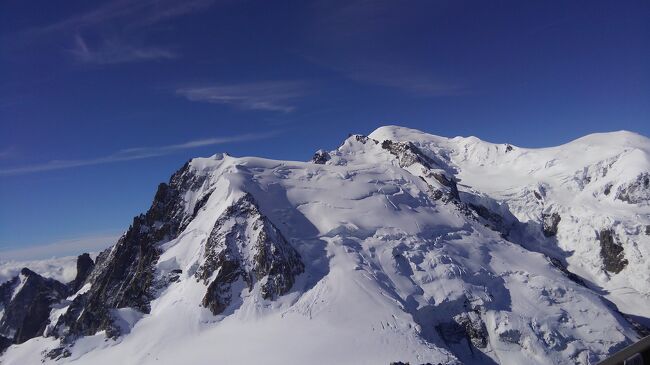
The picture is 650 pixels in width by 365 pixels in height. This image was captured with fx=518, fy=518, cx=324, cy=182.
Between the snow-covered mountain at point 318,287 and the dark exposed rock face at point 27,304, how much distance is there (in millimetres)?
1148

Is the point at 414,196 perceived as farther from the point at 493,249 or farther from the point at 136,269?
the point at 136,269

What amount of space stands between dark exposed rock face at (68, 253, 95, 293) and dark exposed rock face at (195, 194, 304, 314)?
8943 cm

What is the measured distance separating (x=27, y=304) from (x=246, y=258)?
116 meters

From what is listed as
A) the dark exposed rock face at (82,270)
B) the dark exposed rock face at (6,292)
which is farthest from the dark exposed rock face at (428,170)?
the dark exposed rock face at (6,292)

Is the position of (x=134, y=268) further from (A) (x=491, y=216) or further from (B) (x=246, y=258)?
(A) (x=491, y=216)

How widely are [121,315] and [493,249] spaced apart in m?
83.3

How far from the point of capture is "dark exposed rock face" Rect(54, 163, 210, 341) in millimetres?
107750

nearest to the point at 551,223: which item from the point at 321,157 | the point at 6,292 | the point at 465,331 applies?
the point at 321,157

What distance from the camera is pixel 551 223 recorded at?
191375 mm

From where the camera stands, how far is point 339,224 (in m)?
118

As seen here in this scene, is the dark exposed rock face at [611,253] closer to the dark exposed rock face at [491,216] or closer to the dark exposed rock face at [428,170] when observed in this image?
the dark exposed rock face at [491,216]

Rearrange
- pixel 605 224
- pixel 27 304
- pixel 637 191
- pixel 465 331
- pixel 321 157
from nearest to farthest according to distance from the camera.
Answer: pixel 465 331 < pixel 605 224 < pixel 27 304 < pixel 637 191 < pixel 321 157

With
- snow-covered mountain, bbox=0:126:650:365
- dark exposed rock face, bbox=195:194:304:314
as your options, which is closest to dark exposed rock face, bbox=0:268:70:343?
snow-covered mountain, bbox=0:126:650:365

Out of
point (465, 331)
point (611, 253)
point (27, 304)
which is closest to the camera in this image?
point (465, 331)
